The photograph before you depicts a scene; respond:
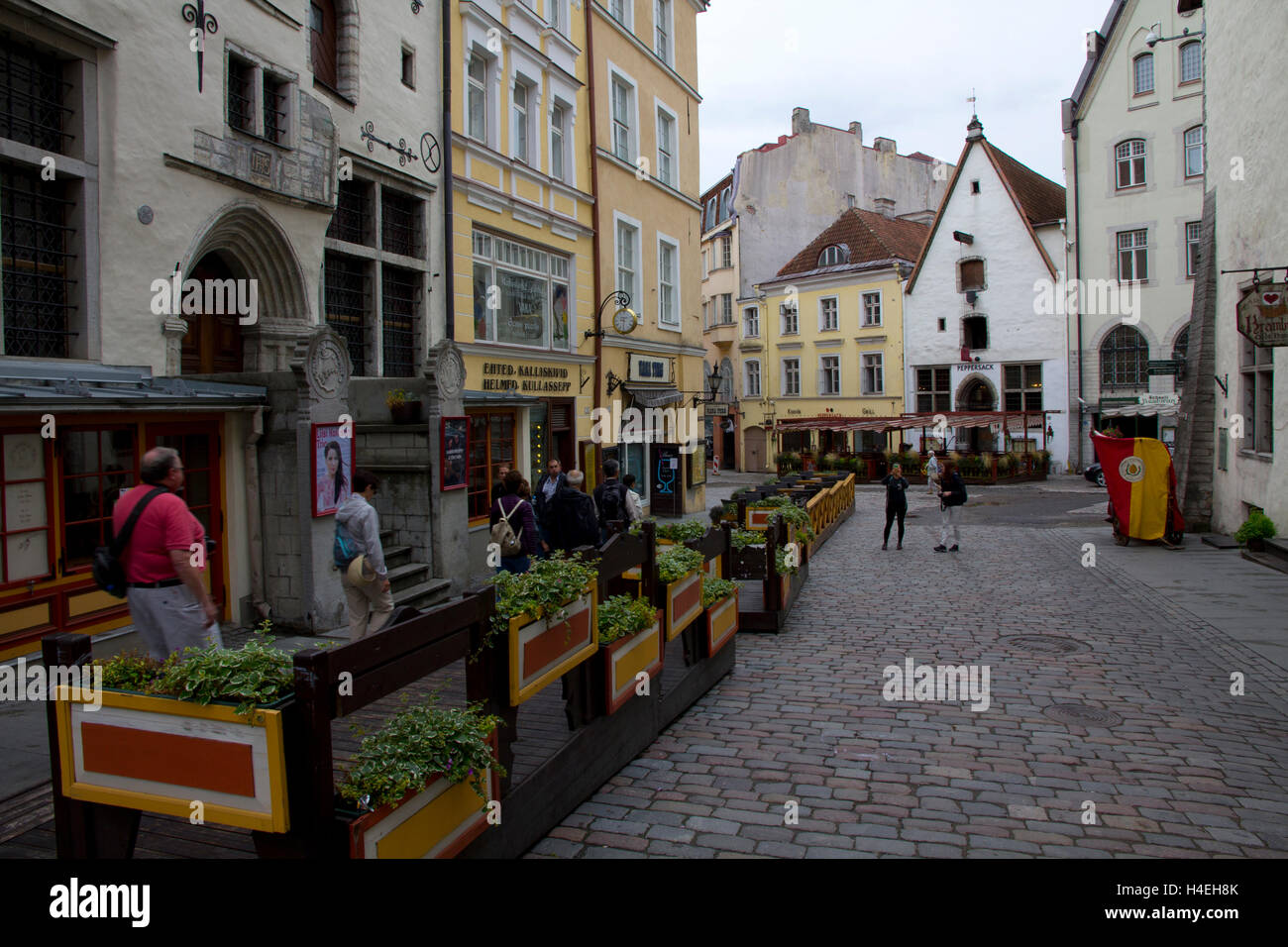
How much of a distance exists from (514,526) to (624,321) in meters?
10.5

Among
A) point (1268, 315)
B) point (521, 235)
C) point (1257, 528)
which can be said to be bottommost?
point (1257, 528)

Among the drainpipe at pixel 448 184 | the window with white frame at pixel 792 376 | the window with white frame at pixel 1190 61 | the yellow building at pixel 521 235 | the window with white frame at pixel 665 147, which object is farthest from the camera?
the window with white frame at pixel 792 376

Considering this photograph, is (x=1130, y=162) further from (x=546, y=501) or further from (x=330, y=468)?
(x=330, y=468)

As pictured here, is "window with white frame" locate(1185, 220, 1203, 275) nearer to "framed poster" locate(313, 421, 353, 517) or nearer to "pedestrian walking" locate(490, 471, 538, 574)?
"pedestrian walking" locate(490, 471, 538, 574)

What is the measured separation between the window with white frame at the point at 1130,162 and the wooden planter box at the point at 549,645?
37.4 metres

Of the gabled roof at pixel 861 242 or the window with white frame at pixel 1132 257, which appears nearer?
the window with white frame at pixel 1132 257

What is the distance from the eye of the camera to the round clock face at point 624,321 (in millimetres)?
19719

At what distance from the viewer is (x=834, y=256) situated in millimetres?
46062

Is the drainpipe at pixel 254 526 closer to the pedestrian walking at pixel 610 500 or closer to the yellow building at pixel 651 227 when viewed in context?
the pedestrian walking at pixel 610 500

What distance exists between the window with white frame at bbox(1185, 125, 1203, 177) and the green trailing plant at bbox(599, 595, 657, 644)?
36150mm

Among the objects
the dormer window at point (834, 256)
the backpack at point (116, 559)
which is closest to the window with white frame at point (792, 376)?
the dormer window at point (834, 256)

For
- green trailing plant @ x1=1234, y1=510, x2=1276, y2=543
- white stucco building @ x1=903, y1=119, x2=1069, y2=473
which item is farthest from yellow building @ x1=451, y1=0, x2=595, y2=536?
white stucco building @ x1=903, y1=119, x2=1069, y2=473

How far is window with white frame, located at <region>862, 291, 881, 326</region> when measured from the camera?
4416 cm

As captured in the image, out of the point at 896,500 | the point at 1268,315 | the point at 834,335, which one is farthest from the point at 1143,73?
the point at 896,500
